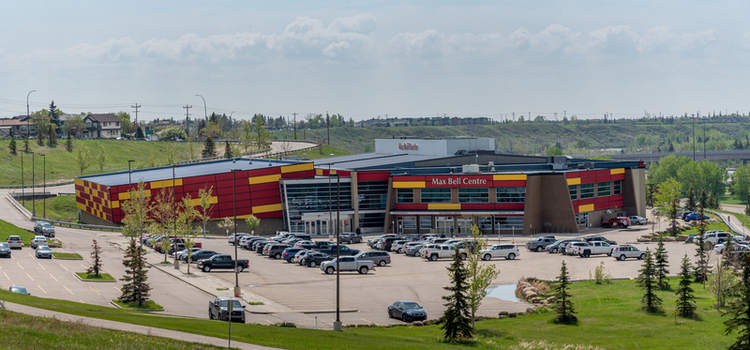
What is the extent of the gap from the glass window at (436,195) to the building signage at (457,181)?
33.8 inches

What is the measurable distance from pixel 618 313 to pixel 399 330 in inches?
561

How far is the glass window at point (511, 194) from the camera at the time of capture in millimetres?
100250

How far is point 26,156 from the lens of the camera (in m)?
172

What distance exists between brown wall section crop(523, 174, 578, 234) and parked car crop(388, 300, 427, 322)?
51.5 metres

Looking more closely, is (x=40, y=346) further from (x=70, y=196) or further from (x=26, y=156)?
(x=26, y=156)

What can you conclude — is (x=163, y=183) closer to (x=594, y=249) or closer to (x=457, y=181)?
(x=457, y=181)

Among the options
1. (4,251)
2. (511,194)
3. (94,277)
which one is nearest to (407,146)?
(511,194)

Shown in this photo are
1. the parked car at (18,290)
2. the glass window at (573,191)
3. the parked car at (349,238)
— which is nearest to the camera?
the parked car at (18,290)

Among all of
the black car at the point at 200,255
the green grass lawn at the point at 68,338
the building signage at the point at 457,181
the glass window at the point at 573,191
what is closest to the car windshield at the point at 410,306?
the green grass lawn at the point at 68,338

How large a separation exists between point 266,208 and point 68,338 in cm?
7334

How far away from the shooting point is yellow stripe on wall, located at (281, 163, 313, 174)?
354ft

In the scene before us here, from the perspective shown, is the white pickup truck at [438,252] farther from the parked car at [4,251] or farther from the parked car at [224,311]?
the parked car at [4,251]

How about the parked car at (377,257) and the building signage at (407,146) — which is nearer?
the parked car at (377,257)

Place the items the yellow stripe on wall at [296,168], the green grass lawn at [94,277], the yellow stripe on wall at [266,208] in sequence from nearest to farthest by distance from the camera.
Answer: the green grass lawn at [94,277] → the yellow stripe on wall at [266,208] → the yellow stripe on wall at [296,168]
